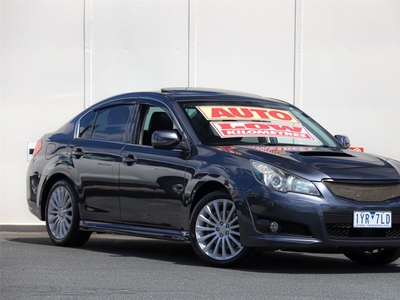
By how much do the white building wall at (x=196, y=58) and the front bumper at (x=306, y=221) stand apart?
478 centimetres

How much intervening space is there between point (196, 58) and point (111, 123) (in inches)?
124

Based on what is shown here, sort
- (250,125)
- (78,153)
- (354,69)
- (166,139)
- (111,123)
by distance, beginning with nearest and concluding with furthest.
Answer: (166,139) < (250,125) < (111,123) < (78,153) < (354,69)

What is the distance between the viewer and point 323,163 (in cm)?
838

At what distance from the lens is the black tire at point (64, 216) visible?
10.4 metres

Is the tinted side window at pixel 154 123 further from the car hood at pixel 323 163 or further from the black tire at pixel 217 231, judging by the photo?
the black tire at pixel 217 231

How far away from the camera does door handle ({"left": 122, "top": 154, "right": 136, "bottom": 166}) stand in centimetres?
955

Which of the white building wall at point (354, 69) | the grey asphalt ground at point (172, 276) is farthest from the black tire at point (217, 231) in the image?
the white building wall at point (354, 69)

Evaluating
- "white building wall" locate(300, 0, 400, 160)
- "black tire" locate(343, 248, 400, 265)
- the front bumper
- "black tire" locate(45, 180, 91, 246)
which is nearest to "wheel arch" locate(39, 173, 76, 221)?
"black tire" locate(45, 180, 91, 246)

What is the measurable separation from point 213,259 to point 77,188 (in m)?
2.41

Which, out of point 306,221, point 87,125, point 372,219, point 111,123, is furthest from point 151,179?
point 372,219

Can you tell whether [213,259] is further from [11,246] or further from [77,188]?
[11,246]

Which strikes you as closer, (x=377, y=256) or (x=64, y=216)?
(x=377, y=256)

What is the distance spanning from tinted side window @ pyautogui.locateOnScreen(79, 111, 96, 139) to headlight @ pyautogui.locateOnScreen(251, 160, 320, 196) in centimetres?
286

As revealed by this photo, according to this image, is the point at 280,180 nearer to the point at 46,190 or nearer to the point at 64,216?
the point at 64,216
